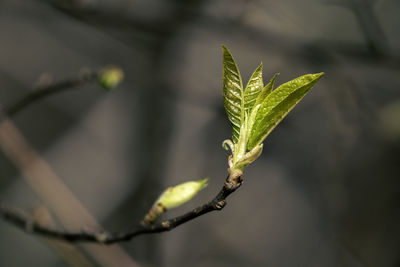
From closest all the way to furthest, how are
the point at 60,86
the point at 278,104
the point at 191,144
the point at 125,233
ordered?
1. the point at 278,104
2. the point at 125,233
3. the point at 60,86
4. the point at 191,144

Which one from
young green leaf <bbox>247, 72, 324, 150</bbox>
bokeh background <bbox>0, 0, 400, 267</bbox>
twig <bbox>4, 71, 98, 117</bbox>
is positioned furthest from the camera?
bokeh background <bbox>0, 0, 400, 267</bbox>

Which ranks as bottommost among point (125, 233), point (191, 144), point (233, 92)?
point (191, 144)

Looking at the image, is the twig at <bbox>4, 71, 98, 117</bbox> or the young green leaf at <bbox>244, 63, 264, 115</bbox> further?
the twig at <bbox>4, 71, 98, 117</bbox>

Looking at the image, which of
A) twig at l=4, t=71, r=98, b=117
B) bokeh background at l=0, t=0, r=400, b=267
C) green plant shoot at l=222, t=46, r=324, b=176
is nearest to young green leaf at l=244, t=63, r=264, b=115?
green plant shoot at l=222, t=46, r=324, b=176

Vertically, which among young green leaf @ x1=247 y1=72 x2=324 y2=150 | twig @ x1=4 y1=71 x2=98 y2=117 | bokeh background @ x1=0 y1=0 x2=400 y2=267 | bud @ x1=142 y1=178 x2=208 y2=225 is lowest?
bokeh background @ x1=0 y1=0 x2=400 y2=267

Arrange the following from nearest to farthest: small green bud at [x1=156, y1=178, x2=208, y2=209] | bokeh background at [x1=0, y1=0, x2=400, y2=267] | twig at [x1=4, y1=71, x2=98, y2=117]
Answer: small green bud at [x1=156, y1=178, x2=208, y2=209], twig at [x1=4, y1=71, x2=98, y2=117], bokeh background at [x1=0, y1=0, x2=400, y2=267]

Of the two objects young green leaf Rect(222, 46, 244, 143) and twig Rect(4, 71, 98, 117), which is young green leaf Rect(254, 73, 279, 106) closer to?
young green leaf Rect(222, 46, 244, 143)

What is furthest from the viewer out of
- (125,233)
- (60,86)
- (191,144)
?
(191,144)

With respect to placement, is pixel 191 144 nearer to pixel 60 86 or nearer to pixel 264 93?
pixel 60 86

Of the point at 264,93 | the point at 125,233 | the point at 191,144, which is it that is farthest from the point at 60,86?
the point at 191,144
